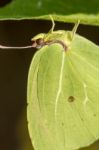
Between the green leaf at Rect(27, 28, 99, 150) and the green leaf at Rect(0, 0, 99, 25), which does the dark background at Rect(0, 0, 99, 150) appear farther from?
the green leaf at Rect(0, 0, 99, 25)

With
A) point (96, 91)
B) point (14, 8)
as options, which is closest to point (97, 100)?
point (96, 91)

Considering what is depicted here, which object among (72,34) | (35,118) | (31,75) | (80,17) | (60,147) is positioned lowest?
(60,147)

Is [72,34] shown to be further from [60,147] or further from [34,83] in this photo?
[60,147]

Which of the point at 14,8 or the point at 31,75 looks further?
the point at 31,75

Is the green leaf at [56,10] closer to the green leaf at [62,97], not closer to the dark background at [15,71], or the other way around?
the green leaf at [62,97]

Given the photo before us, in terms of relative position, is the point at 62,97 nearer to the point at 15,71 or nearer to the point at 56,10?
the point at 56,10

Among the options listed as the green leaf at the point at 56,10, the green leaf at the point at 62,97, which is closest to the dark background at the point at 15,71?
the green leaf at the point at 62,97

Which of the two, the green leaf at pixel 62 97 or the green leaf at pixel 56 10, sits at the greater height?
the green leaf at pixel 56 10
